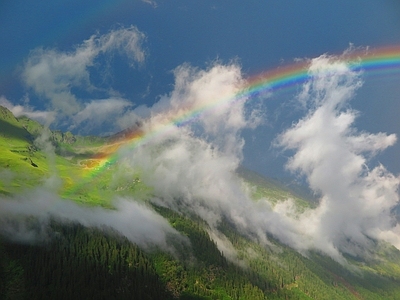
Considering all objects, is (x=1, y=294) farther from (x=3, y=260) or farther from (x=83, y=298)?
(x=83, y=298)

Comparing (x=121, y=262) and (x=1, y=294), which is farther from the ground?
(x=121, y=262)

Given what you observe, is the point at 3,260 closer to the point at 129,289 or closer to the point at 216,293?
the point at 129,289

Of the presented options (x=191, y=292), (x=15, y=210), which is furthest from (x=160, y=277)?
(x=15, y=210)

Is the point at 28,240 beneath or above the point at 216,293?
above

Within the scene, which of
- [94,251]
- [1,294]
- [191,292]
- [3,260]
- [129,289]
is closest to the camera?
[1,294]

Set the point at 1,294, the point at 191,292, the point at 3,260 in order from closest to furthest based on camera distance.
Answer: the point at 1,294, the point at 3,260, the point at 191,292

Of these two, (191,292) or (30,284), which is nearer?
(30,284)

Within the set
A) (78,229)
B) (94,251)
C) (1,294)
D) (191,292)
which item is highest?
(78,229)

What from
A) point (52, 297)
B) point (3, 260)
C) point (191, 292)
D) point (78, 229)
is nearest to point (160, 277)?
point (191, 292)

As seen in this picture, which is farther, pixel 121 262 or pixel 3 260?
pixel 121 262
